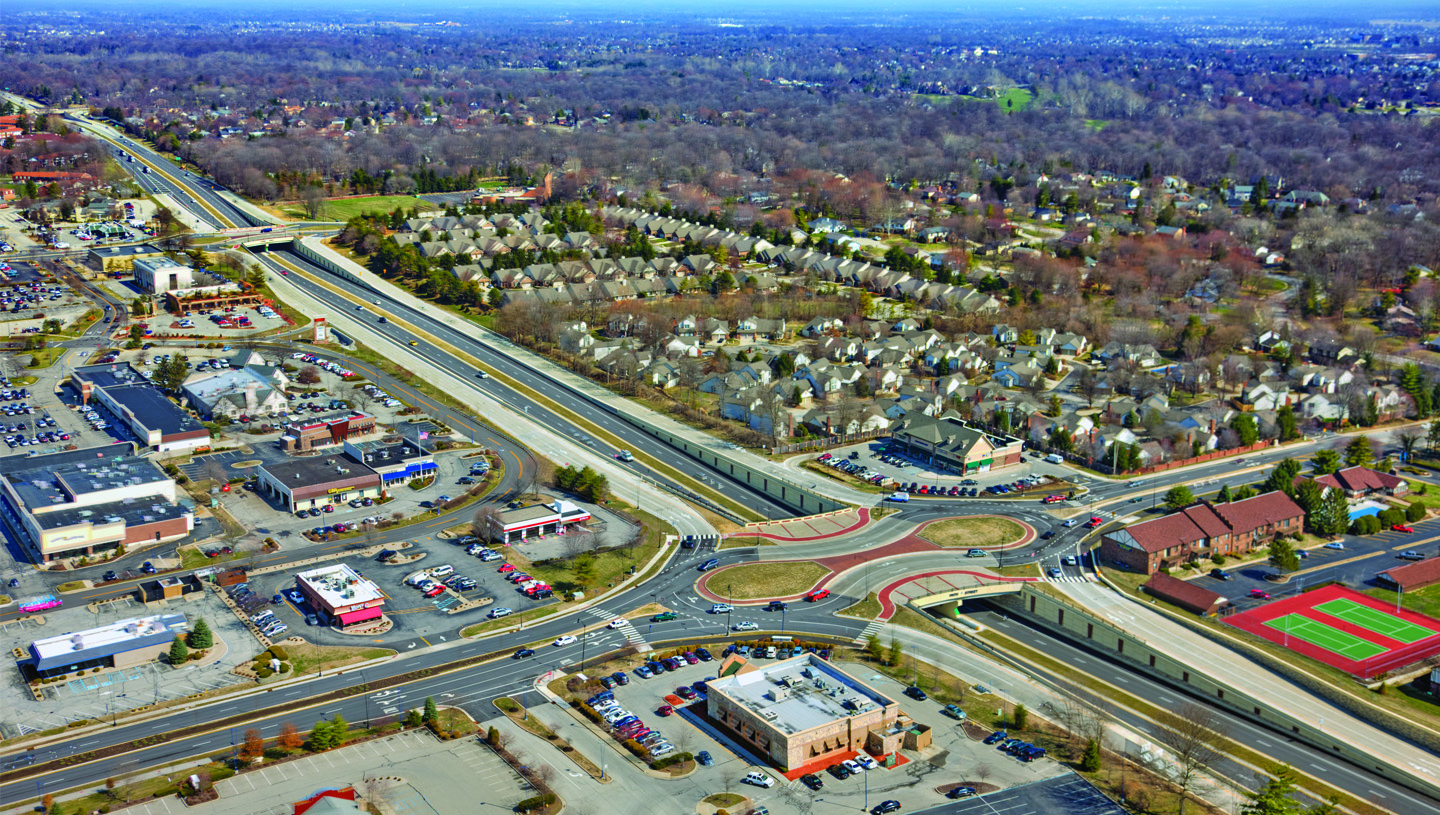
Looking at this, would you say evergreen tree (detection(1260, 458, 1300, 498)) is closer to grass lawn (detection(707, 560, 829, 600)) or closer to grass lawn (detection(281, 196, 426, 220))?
grass lawn (detection(707, 560, 829, 600))

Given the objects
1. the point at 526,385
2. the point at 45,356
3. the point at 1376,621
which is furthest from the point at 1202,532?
the point at 45,356

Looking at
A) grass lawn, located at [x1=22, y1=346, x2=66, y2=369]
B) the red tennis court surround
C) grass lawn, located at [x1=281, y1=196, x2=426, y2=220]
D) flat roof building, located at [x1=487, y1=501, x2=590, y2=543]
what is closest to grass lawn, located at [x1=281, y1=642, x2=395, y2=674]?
flat roof building, located at [x1=487, y1=501, x2=590, y2=543]

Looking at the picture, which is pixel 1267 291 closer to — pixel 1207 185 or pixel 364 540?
pixel 1207 185

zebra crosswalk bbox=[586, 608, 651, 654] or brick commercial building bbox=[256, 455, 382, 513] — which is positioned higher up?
brick commercial building bbox=[256, 455, 382, 513]

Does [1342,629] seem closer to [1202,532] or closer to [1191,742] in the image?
[1202,532]

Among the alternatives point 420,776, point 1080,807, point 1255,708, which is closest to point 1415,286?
point 1255,708

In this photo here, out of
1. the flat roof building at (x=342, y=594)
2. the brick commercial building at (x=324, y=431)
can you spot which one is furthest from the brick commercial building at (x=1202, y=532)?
the brick commercial building at (x=324, y=431)

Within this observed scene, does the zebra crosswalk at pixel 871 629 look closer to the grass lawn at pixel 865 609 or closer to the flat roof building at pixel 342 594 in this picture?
the grass lawn at pixel 865 609
